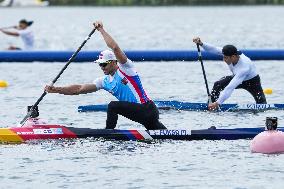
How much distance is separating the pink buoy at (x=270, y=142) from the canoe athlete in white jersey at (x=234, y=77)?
5548 mm

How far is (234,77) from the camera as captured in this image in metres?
29.2

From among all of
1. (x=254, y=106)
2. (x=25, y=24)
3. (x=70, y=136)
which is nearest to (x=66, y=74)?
(x=25, y=24)

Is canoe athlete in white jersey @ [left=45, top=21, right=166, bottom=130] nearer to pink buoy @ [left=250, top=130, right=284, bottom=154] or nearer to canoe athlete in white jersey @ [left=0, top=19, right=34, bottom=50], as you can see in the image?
pink buoy @ [left=250, top=130, right=284, bottom=154]

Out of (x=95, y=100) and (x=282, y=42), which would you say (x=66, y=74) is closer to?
(x=95, y=100)

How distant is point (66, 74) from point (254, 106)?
59.0ft

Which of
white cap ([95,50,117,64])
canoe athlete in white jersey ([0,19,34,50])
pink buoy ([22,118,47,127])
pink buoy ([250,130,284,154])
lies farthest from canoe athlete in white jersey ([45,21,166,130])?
canoe athlete in white jersey ([0,19,34,50])

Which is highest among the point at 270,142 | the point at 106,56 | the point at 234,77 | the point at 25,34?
the point at 25,34

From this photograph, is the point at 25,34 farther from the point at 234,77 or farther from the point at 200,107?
the point at 234,77

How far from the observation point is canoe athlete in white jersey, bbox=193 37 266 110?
2870 centimetres

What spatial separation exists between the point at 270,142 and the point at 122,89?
320cm

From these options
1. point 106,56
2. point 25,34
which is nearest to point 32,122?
point 106,56

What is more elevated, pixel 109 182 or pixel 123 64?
pixel 123 64

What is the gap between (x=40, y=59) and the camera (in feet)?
146

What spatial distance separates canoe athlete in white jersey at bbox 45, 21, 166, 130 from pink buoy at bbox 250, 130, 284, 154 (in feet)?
7.69
